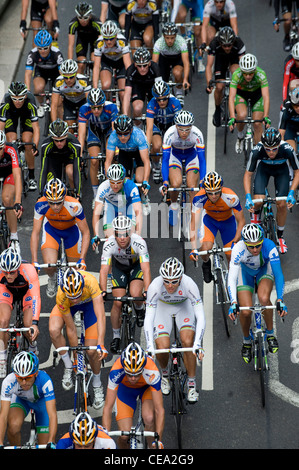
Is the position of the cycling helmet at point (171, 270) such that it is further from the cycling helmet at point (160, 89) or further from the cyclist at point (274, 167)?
the cycling helmet at point (160, 89)

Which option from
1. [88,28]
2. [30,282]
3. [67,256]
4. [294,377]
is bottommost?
[294,377]

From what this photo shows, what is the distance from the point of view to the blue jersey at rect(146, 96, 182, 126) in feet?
58.9

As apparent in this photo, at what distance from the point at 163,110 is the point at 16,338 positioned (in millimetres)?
6180

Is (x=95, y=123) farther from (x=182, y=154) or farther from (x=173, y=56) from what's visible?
(x=173, y=56)

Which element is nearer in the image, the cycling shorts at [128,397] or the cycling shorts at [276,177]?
the cycling shorts at [128,397]

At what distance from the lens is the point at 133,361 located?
1177cm

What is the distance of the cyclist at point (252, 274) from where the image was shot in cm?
1338

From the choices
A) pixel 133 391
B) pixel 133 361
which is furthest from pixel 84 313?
pixel 133 361

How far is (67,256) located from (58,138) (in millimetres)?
2022

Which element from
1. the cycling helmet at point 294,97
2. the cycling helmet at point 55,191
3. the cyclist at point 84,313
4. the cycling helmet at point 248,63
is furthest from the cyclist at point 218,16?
the cyclist at point 84,313

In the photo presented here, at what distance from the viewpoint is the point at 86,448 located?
1084 cm

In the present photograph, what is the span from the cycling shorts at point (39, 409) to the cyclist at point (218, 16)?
35.3 feet

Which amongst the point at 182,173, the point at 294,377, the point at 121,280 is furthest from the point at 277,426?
the point at 182,173

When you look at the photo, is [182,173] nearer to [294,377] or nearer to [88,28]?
[294,377]
